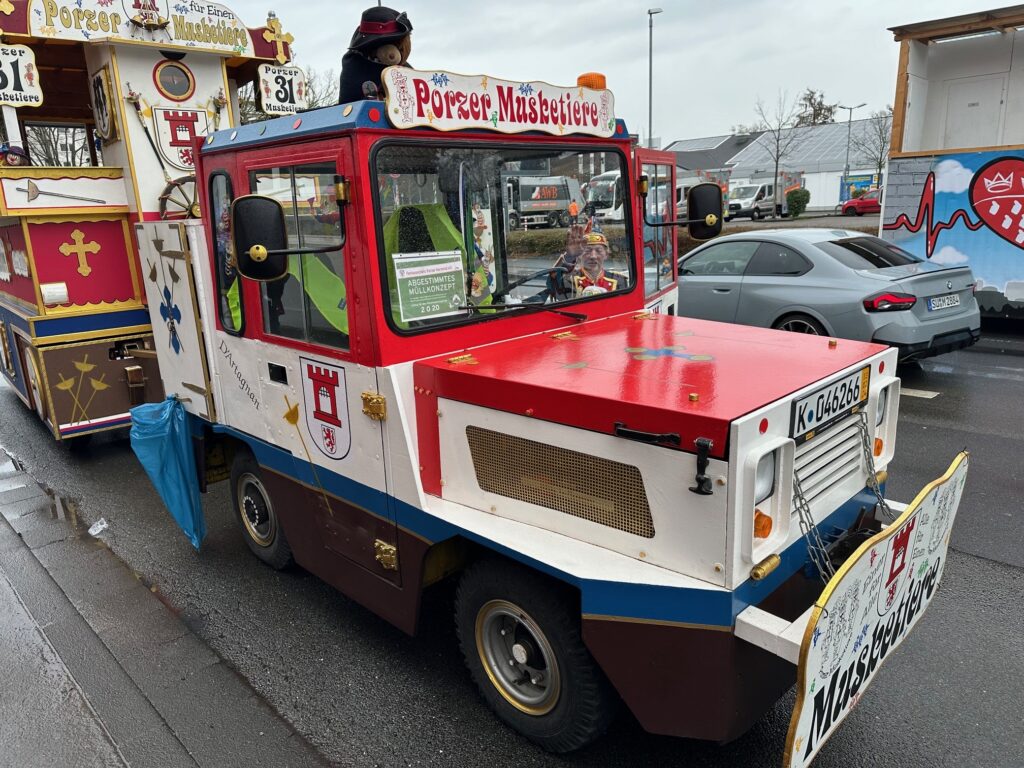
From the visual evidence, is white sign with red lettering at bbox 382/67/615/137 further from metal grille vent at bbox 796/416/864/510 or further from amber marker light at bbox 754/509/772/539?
amber marker light at bbox 754/509/772/539

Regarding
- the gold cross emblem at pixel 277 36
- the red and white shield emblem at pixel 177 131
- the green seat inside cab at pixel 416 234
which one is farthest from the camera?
the gold cross emblem at pixel 277 36

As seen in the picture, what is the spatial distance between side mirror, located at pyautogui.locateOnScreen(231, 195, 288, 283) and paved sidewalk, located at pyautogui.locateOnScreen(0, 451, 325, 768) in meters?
1.87

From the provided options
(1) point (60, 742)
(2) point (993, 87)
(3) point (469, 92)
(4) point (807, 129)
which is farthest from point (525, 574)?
(4) point (807, 129)

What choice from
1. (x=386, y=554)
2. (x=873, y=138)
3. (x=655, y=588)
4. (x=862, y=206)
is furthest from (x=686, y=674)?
(x=873, y=138)

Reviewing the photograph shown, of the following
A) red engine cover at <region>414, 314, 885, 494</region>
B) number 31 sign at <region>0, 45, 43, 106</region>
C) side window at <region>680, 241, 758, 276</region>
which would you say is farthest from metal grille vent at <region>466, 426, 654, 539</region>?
side window at <region>680, 241, 758, 276</region>

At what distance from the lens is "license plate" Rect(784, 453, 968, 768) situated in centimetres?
206

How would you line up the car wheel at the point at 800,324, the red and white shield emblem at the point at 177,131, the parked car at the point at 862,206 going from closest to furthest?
the red and white shield emblem at the point at 177,131, the car wheel at the point at 800,324, the parked car at the point at 862,206

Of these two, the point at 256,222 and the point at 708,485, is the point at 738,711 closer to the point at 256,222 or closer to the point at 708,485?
the point at 708,485

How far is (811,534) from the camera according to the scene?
257 centimetres

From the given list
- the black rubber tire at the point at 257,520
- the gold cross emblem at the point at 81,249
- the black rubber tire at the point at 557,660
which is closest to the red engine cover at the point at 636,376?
the black rubber tire at the point at 557,660

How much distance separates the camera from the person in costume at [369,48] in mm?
3254

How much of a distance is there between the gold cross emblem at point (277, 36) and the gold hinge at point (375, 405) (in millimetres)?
4846

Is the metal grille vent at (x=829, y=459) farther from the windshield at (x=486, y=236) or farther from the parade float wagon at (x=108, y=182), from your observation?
the parade float wagon at (x=108, y=182)

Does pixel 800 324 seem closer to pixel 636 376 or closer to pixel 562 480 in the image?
pixel 636 376
